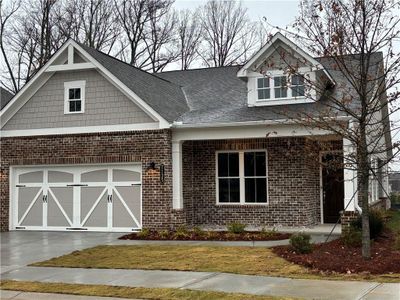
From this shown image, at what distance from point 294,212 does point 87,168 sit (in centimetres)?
705

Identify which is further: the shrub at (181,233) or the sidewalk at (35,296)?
the shrub at (181,233)

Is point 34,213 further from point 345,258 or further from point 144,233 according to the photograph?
point 345,258

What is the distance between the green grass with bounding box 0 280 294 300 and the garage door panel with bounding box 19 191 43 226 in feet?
28.6

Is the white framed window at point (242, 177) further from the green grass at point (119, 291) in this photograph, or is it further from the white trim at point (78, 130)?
the green grass at point (119, 291)

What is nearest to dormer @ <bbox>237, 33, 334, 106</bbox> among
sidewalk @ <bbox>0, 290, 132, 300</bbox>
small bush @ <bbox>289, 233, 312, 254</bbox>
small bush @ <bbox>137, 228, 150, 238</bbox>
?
small bush @ <bbox>137, 228, 150, 238</bbox>

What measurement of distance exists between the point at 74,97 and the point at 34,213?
168 inches

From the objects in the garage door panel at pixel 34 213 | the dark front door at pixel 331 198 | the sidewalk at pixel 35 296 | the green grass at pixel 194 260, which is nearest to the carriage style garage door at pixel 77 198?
the garage door panel at pixel 34 213

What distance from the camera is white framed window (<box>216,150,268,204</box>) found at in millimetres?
18109

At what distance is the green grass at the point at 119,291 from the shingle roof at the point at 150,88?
330 inches

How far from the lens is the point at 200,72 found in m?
23.3

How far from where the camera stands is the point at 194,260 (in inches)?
459

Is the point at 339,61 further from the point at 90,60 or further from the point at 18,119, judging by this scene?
the point at 18,119

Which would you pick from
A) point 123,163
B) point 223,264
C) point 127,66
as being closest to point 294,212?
point 123,163

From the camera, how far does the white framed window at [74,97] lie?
18422mm
